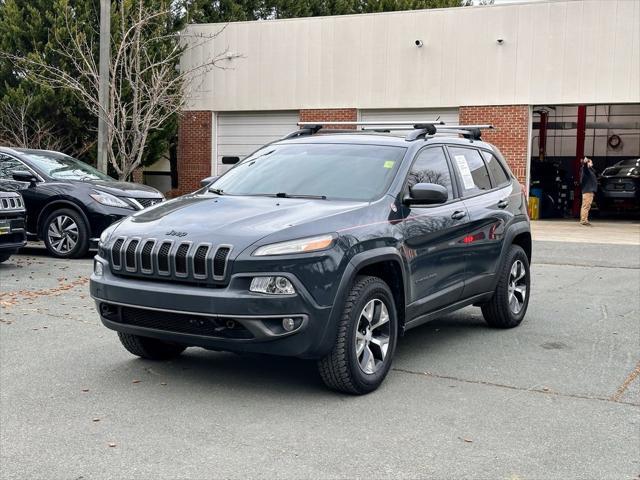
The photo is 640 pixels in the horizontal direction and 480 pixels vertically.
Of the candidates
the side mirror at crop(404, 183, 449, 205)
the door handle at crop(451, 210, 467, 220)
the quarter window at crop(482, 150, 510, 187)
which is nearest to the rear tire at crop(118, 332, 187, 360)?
the side mirror at crop(404, 183, 449, 205)

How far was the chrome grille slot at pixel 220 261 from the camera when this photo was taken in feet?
15.8

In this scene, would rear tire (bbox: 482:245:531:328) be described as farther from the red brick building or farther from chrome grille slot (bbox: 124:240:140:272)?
the red brick building

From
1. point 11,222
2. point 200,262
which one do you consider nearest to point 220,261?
point 200,262

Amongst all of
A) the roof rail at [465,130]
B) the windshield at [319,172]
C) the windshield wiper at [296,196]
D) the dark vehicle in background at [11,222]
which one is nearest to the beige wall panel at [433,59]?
the dark vehicle in background at [11,222]

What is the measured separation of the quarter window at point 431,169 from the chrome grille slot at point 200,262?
183 centimetres

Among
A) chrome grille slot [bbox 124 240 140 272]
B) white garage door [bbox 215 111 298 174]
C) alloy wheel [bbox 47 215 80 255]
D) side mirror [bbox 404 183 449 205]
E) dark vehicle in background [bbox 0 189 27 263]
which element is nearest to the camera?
chrome grille slot [bbox 124 240 140 272]

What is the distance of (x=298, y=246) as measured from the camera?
4.88 meters

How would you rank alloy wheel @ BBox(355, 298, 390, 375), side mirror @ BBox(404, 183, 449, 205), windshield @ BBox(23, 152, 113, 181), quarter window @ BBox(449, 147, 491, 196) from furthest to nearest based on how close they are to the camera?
windshield @ BBox(23, 152, 113, 181) → quarter window @ BBox(449, 147, 491, 196) → side mirror @ BBox(404, 183, 449, 205) → alloy wheel @ BBox(355, 298, 390, 375)

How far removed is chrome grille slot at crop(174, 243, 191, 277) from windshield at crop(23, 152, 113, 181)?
8.05 m

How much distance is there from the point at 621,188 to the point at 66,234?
16.9 m

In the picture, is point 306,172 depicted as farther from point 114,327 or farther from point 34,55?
point 34,55

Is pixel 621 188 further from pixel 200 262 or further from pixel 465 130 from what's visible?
pixel 200 262

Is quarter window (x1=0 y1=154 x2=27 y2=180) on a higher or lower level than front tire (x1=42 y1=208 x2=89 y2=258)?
higher

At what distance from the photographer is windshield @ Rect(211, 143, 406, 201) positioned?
585cm
